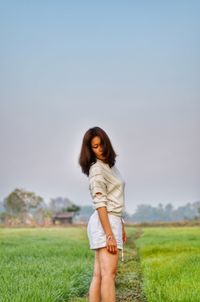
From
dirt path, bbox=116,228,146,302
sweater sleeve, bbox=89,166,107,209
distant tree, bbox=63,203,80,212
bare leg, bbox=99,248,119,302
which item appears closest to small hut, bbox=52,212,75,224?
distant tree, bbox=63,203,80,212

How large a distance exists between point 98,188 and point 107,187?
128 mm

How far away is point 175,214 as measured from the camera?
7781 inches

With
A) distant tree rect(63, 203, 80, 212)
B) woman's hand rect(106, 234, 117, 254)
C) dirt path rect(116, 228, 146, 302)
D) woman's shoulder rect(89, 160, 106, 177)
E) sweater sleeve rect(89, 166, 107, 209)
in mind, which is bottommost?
dirt path rect(116, 228, 146, 302)

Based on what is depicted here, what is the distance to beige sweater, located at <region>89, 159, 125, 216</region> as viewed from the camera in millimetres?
4652

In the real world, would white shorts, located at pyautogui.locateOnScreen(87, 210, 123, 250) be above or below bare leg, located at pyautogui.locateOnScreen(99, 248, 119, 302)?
above

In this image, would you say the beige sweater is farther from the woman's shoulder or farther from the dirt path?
the dirt path

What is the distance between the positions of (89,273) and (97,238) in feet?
12.9

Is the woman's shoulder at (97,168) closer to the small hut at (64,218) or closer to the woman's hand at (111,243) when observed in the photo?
the woman's hand at (111,243)

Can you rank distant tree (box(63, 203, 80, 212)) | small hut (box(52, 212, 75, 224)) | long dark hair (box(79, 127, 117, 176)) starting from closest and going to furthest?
long dark hair (box(79, 127, 117, 176)) < small hut (box(52, 212, 75, 224)) < distant tree (box(63, 203, 80, 212))

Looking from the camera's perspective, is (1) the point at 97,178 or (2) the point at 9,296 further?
(2) the point at 9,296

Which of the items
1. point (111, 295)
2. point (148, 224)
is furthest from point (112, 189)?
point (148, 224)

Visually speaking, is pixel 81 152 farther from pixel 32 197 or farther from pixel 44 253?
pixel 32 197

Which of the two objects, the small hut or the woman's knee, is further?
the small hut

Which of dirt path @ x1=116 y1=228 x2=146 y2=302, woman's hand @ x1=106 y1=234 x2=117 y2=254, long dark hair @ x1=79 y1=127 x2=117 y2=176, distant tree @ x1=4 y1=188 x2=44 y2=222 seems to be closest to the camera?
woman's hand @ x1=106 y1=234 x2=117 y2=254
